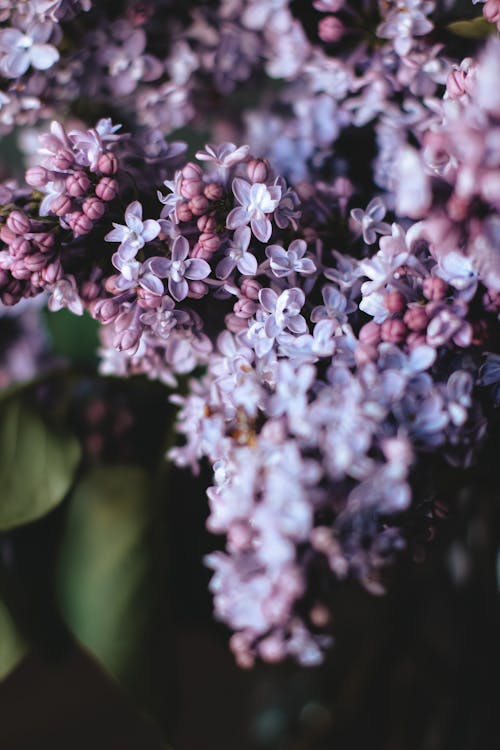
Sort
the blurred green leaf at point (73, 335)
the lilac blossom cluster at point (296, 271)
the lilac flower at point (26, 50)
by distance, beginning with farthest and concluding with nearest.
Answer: the blurred green leaf at point (73, 335) → the lilac flower at point (26, 50) → the lilac blossom cluster at point (296, 271)

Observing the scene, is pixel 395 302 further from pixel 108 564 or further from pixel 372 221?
pixel 108 564

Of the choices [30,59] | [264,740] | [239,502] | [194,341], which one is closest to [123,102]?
[30,59]

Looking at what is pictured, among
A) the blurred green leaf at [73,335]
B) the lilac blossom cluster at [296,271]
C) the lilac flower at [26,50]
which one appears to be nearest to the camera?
the lilac blossom cluster at [296,271]

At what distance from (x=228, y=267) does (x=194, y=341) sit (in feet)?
0.17

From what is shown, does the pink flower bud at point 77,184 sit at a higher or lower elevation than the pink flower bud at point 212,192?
higher

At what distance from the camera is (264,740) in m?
0.78

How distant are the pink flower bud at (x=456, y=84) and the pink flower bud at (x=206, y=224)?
115 millimetres

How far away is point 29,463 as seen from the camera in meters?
0.49

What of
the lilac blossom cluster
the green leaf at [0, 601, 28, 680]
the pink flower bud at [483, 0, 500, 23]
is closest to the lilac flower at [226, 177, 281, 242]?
the lilac blossom cluster

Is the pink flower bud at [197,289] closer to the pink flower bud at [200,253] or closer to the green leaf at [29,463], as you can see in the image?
the pink flower bud at [200,253]

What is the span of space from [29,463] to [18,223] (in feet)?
0.63

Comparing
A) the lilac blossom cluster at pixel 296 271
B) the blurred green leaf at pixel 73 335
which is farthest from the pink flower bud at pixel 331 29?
the blurred green leaf at pixel 73 335

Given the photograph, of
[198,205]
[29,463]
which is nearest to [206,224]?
[198,205]

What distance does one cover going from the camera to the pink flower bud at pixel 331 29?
43 centimetres
